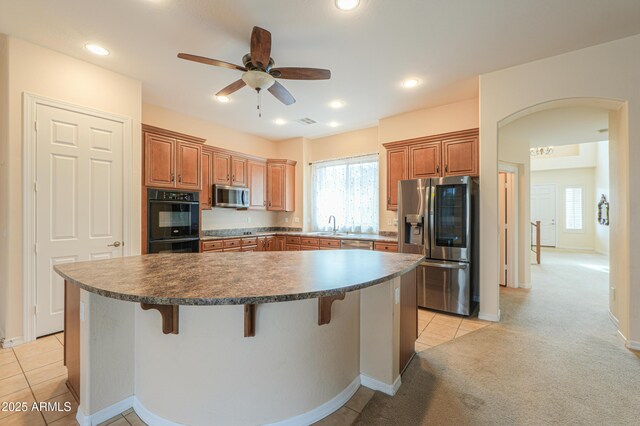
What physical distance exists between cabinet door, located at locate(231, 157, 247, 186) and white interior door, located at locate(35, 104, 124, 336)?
196 centimetres

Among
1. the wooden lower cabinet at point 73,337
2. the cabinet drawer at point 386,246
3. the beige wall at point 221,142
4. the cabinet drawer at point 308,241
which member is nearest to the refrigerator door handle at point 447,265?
the cabinet drawer at point 386,246

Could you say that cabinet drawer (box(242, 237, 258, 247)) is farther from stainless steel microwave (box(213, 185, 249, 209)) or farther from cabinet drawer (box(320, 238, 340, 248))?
cabinet drawer (box(320, 238, 340, 248))

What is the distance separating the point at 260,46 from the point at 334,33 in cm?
77

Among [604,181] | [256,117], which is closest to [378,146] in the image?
[256,117]

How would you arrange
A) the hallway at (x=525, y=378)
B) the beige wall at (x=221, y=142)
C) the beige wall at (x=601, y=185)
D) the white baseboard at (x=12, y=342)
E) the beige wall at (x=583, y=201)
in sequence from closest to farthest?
the hallway at (x=525, y=378) < the white baseboard at (x=12, y=342) < the beige wall at (x=221, y=142) < the beige wall at (x=601, y=185) < the beige wall at (x=583, y=201)

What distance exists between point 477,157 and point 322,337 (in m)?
3.16

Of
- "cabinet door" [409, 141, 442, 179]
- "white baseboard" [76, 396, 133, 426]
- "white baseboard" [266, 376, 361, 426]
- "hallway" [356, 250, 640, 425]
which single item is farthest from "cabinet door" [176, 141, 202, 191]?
"hallway" [356, 250, 640, 425]

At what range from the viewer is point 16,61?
104 inches

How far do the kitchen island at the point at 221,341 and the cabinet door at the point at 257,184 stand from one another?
11.7 ft

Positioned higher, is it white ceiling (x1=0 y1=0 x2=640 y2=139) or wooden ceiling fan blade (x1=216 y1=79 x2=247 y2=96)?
white ceiling (x1=0 y1=0 x2=640 y2=139)

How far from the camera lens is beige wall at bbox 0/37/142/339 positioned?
2629 millimetres

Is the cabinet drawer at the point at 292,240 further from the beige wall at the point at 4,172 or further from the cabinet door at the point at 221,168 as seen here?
the beige wall at the point at 4,172

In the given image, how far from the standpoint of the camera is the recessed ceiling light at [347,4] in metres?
2.15

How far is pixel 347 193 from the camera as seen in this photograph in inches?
221
